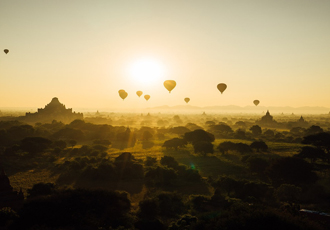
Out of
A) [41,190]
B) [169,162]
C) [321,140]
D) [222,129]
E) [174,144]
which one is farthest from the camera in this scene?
[222,129]

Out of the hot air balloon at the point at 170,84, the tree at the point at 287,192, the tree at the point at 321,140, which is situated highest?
the hot air balloon at the point at 170,84

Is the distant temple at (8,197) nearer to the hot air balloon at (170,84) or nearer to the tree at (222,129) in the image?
the hot air balloon at (170,84)

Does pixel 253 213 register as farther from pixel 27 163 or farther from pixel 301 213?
pixel 27 163

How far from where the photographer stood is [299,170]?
3484cm

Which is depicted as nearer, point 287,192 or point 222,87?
point 287,192

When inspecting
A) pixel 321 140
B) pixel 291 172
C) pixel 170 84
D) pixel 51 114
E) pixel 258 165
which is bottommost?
pixel 258 165

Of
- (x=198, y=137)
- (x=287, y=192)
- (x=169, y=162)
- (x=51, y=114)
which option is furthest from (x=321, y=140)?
(x=51, y=114)

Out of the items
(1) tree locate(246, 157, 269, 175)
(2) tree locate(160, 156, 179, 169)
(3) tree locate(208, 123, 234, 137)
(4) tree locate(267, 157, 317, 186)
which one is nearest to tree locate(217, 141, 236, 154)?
Result: (2) tree locate(160, 156, 179, 169)

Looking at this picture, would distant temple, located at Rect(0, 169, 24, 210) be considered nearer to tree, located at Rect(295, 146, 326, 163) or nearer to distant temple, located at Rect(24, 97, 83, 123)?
tree, located at Rect(295, 146, 326, 163)

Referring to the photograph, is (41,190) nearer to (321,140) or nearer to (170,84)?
(321,140)

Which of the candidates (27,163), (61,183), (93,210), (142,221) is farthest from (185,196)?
(27,163)

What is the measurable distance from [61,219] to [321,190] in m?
31.8

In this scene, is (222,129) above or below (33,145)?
below

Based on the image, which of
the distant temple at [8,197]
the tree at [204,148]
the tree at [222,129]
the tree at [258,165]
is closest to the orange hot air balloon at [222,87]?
the tree at [222,129]
